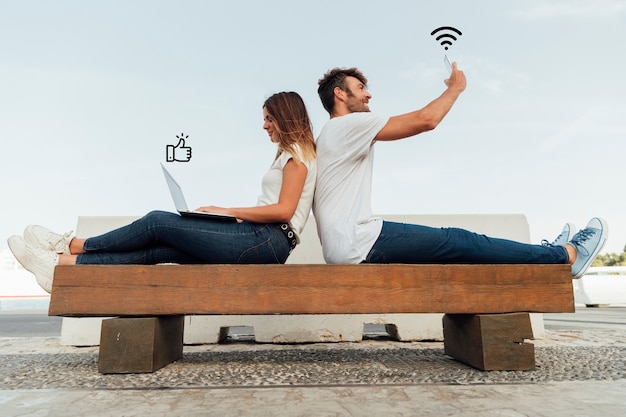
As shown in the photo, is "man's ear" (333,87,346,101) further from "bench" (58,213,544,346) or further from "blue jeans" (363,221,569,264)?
"bench" (58,213,544,346)

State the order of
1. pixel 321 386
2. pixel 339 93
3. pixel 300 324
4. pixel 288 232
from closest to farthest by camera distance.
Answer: pixel 321 386
pixel 288 232
pixel 339 93
pixel 300 324

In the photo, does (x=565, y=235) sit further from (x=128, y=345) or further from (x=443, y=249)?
(x=128, y=345)

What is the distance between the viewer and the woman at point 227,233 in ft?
7.35

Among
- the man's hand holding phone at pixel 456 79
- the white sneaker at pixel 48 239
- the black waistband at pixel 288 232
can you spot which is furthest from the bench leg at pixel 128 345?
the man's hand holding phone at pixel 456 79

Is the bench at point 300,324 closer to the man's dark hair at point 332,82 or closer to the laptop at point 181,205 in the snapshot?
the man's dark hair at point 332,82

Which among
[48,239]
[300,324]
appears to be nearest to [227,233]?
[48,239]

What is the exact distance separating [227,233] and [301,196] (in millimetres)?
427

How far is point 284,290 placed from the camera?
2223 mm

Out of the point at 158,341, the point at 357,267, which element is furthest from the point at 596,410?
the point at 158,341

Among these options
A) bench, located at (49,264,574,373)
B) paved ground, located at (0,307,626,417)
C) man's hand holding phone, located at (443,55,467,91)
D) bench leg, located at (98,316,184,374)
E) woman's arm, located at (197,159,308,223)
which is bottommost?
paved ground, located at (0,307,626,417)

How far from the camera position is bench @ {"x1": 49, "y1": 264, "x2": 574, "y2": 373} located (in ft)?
7.29

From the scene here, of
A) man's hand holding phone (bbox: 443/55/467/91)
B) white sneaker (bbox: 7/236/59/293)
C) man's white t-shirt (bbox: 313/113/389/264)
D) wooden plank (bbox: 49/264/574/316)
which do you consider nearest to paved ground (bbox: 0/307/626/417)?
wooden plank (bbox: 49/264/574/316)

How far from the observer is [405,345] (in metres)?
3.61

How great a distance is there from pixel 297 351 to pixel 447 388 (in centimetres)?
158
